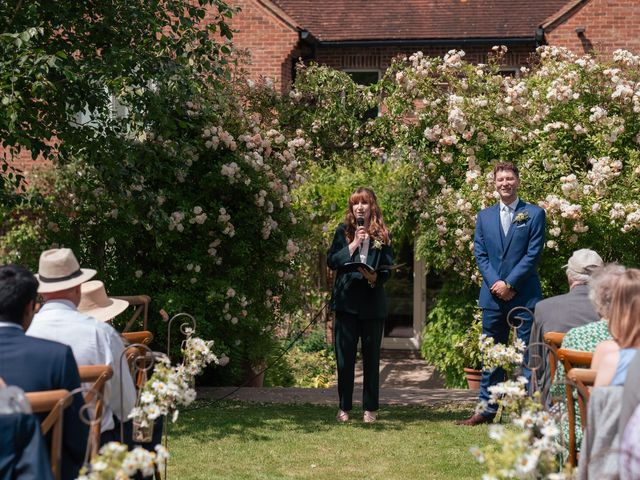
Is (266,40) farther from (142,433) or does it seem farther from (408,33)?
(142,433)

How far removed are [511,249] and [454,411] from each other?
1.76 m

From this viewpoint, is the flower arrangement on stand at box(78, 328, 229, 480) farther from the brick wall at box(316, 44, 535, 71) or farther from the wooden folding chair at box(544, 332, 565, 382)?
the brick wall at box(316, 44, 535, 71)

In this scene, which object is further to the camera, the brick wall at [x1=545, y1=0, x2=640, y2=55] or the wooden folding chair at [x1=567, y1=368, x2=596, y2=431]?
the brick wall at [x1=545, y1=0, x2=640, y2=55]

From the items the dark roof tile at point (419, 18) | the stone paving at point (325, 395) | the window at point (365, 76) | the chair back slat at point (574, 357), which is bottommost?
the stone paving at point (325, 395)

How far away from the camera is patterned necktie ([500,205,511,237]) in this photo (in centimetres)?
784

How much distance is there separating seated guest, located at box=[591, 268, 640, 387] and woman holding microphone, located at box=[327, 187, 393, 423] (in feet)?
12.3

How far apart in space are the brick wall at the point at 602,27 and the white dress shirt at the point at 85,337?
525 inches

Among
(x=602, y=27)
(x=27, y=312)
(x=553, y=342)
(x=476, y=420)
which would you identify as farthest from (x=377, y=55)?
(x=27, y=312)

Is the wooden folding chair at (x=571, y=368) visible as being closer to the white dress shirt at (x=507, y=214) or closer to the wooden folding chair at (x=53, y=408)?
the wooden folding chair at (x=53, y=408)

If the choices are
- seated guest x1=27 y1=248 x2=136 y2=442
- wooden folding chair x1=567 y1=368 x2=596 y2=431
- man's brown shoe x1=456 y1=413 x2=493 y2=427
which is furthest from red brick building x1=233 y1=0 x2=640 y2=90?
wooden folding chair x1=567 y1=368 x2=596 y2=431

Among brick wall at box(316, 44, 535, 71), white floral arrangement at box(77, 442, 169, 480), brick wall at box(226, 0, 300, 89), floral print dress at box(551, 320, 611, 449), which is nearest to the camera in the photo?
white floral arrangement at box(77, 442, 169, 480)

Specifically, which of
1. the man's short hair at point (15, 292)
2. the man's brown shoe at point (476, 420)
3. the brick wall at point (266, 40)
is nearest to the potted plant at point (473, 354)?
the man's brown shoe at point (476, 420)

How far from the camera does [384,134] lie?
14.9 m

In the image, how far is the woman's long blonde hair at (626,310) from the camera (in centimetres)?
399
